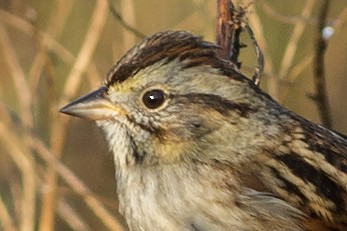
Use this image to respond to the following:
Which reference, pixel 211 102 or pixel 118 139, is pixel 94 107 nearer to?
pixel 118 139

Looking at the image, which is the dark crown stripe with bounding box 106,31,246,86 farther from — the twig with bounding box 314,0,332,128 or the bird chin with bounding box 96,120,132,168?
the twig with bounding box 314,0,332,128

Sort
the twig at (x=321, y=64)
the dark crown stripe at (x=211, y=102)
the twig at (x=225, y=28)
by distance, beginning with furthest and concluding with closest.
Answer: the twig at (x=321, y=64) < the twig at (x=225, y=28) < the dark crown stripe at (x=211, y=102)

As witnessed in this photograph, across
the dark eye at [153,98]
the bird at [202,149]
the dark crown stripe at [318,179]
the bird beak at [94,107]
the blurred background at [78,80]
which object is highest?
the blurred background at [78,80]

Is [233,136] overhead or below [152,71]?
below

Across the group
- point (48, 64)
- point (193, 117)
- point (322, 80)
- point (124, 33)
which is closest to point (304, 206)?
point (193, 117)

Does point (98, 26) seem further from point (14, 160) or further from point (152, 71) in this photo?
point (152, 71)

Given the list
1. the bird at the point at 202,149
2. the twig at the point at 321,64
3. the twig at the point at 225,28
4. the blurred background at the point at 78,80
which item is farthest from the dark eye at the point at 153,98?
→ the twig at the point at 321,64

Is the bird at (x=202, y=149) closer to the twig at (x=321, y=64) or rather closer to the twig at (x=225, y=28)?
the twig at (x=225, y=28)
